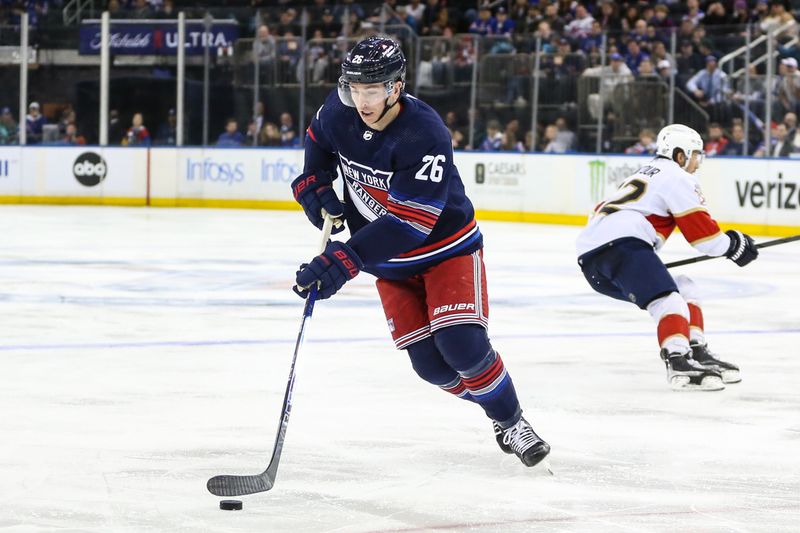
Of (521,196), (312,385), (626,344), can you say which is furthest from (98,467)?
(521,196)

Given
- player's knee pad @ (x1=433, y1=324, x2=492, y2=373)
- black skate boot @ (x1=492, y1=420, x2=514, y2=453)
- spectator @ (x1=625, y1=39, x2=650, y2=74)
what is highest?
spectator @ (x1=625, y1=39, x2=650, y2=74)

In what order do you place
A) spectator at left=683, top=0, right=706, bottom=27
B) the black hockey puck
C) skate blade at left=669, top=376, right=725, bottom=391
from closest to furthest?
the black hockey puck
skate blade at left=669, top=376, right=725, bottom=391
spectator at left=683, top=0, right=706, bottom=27

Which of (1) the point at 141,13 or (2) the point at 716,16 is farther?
(1) the point at 141,13

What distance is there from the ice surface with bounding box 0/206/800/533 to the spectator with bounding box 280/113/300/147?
8.04 meters

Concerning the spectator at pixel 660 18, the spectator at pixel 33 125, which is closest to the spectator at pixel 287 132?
the spectator at pixel 33 125

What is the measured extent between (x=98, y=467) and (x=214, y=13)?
1403 cm

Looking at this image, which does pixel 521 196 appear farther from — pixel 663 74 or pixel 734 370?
pixel 734 370

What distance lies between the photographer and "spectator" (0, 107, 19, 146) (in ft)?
57.6

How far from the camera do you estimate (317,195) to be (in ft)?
12.3

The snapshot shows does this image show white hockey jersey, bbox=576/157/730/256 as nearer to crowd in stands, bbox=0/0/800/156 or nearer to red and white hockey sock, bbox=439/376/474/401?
red and white hockey sock, bbox=439/376/474/401

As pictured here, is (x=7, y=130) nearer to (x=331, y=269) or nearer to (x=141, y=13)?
(x=141, y=13)

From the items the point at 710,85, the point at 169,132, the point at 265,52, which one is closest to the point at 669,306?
the point at 710,85

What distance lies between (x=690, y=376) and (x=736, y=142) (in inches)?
341

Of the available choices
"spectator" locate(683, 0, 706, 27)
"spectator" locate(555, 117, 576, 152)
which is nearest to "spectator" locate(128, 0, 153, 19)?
"spectator" locate(555, 117, 576, 152)
